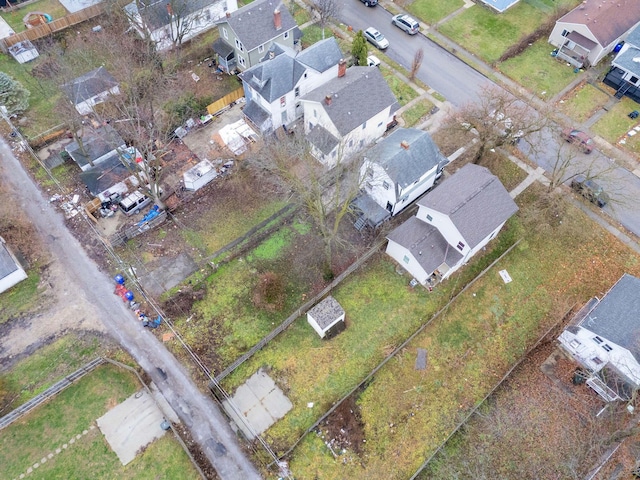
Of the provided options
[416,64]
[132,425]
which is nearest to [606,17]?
[416,64]

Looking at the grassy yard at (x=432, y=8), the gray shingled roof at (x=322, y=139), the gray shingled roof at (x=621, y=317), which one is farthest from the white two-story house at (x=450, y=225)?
the grassy yard at (x=432, y=8)

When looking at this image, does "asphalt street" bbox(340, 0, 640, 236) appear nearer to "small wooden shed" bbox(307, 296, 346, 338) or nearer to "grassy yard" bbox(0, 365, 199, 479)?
"small wooden shed" bbox(307, 296, 346, 338)

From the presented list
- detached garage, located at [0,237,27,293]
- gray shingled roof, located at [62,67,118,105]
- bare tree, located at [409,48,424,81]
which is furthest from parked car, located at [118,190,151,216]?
bare tree, located at [409,48,424,81]

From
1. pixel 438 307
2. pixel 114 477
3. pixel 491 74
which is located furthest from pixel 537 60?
Answer: pixel 114 477

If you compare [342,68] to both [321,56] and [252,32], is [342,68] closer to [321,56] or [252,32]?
[321,56]

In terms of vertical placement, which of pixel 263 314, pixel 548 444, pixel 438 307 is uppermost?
pixel 263 314

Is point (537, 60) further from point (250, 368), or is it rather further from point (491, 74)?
point (250, 368)
